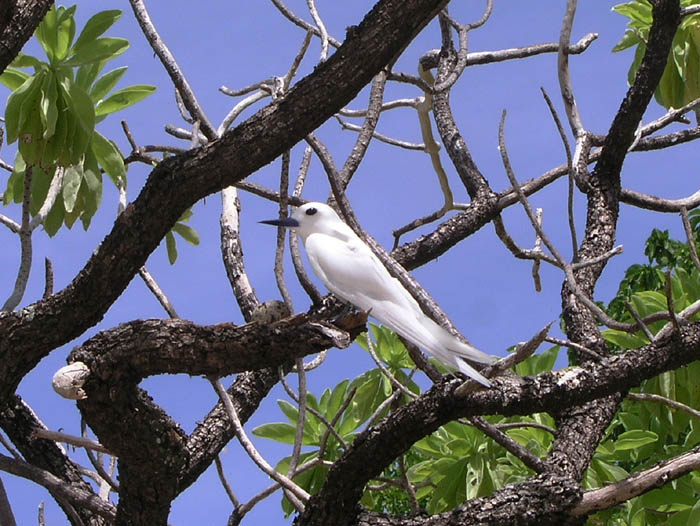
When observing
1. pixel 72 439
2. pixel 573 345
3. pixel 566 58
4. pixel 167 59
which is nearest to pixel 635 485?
pixel 573 345

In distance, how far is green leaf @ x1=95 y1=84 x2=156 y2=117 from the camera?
181 inches

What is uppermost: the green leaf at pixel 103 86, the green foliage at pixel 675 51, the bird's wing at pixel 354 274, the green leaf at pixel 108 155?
the green foliage at pixel 675 51

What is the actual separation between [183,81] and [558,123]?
156 centimetres

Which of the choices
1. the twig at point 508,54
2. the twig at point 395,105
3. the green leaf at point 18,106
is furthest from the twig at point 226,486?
the twig at point 508,54

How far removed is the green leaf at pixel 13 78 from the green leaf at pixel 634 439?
3.04 meters

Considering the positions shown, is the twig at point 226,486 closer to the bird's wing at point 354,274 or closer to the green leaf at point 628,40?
the bird's wing at point 354,274

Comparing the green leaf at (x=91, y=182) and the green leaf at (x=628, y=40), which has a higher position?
the green leaf at (x=628, y=40)

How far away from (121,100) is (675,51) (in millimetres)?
2798

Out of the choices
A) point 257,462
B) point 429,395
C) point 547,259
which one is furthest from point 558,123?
point 257,462

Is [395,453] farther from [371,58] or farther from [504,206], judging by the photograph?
[504,206]

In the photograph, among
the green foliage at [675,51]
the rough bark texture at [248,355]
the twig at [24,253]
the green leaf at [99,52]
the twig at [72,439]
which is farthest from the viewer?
the green foliage at [675,51]

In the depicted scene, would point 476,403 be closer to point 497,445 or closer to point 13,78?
point 497,445

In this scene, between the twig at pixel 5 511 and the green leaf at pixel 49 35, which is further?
the green leaf at pixel 49 35

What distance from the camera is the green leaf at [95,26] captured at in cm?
424
